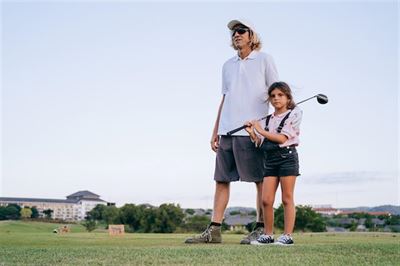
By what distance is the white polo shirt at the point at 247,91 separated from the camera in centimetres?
662

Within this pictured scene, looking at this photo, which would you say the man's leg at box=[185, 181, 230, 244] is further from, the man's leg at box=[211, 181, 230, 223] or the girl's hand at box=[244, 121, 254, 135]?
the girl's hand at box=[244, 121, 254, 135]

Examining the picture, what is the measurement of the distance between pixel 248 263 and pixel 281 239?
2050 millimetres

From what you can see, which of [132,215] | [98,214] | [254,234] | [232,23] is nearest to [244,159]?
[254,234]

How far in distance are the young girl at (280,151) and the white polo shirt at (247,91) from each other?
0.36m

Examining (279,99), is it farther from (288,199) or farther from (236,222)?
(236,222)

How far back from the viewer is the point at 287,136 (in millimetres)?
5973

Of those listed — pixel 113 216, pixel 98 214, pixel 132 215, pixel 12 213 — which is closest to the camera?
pixel 132 215

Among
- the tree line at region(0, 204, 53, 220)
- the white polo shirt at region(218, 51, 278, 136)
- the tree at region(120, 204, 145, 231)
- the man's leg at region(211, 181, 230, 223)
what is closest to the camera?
the white polo shirt at region(218, 51, 278, 136)

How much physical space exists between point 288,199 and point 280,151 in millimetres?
523

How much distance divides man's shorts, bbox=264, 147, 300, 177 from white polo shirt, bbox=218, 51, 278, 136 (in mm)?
560

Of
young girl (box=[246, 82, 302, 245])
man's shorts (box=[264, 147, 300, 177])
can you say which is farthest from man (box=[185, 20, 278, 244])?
man's shorts (box=[264, 147, 300, 177])

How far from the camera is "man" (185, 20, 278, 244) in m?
6.53

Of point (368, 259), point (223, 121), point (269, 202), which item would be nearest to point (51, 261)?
point (368, 259)

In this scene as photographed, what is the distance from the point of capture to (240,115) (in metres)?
6.64
